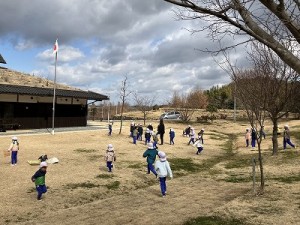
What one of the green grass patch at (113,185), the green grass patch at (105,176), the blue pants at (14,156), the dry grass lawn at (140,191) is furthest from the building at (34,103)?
the green grass patch at (113,185)

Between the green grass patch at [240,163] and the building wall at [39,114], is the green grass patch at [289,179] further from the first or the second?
the building wall at [39,114]

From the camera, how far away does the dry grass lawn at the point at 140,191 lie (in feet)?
28.7

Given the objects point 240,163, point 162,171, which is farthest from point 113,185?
point 240,163

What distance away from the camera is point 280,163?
16.8m

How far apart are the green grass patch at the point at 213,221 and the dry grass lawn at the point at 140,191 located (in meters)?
0.12

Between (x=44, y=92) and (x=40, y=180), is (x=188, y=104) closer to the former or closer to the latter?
(x=44, y=92)

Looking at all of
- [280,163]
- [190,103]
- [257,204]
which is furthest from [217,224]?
[190,103]

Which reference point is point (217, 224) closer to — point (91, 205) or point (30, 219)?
point (91, 205)

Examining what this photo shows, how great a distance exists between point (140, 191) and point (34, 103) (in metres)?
22.1

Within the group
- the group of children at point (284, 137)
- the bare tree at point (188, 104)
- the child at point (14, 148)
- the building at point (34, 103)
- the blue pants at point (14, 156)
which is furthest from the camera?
the bare tree at point (188, 104)

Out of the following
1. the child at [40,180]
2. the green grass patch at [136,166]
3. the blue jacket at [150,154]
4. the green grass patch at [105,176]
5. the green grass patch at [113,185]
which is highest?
the blue jacket at [150,154]

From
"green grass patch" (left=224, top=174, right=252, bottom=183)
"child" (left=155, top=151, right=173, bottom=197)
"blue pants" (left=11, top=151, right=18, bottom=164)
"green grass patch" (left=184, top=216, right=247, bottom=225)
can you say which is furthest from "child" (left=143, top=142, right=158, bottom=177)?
"blue pants" (left=11, top=151, right=18, bottom=164)

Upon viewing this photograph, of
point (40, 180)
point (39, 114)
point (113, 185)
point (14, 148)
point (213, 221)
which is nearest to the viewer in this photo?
point (213, 221)

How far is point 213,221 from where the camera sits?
26.6 ft
